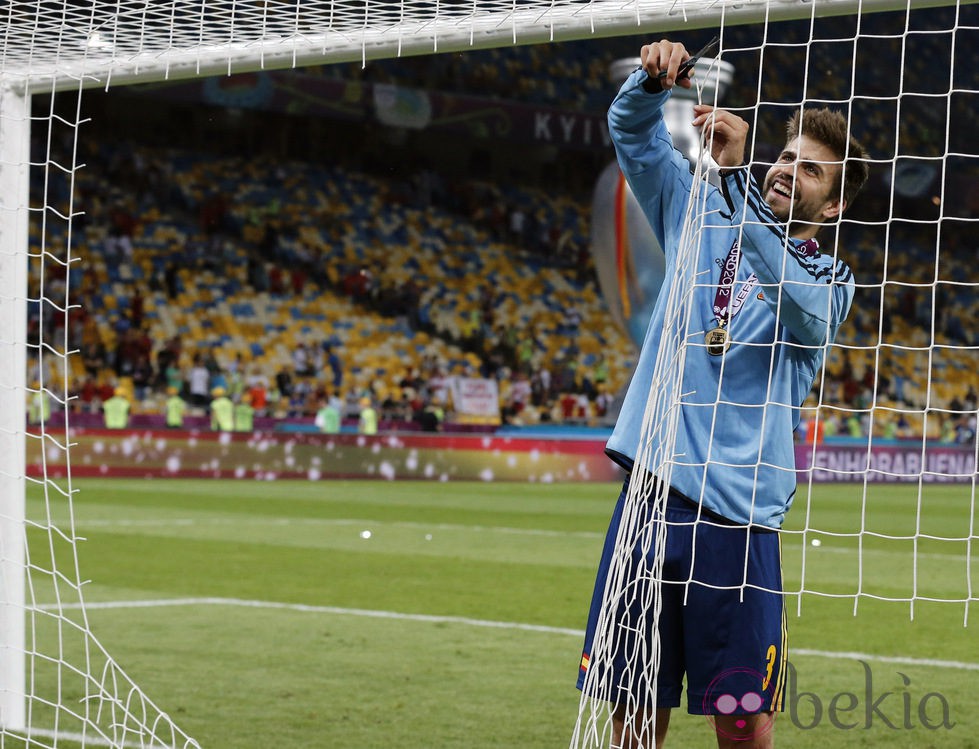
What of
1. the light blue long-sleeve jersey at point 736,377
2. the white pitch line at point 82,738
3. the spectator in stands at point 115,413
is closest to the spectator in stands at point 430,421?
the spectator in stands at point 115,413

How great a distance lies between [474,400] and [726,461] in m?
20.8

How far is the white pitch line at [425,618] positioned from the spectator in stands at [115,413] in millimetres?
10422

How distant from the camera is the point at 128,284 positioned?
78.9 feet

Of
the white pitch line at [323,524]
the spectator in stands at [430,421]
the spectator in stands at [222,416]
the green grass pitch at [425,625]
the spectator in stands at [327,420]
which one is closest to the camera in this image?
the green grass pitch at [425,625]

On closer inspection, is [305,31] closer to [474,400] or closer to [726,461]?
[726,461]

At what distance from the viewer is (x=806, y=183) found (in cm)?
288

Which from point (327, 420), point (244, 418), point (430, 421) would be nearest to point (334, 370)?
point (327, 420)

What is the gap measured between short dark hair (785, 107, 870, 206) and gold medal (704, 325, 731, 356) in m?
0.40

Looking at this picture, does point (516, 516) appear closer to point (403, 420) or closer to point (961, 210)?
point (403, 420)

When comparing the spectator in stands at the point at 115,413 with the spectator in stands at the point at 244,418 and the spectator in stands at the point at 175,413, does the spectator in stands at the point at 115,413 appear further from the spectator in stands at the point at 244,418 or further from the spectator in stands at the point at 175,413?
the spectator in stands at the point at 244,418

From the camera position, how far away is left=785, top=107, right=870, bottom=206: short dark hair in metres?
2.86

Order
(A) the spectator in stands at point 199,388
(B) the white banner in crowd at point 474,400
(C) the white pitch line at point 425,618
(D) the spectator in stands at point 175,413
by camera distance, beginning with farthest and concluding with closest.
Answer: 1. (B) the white banner in crowd at point 474,400
2. (A) the spectator in stands at point 199,388
3. (D) the spectator in stands at point 175,413
4. (C) the white pitch line at point 425,618

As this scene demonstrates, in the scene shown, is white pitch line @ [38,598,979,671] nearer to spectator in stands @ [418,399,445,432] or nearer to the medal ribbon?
the medal ribbon

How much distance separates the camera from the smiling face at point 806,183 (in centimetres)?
285
